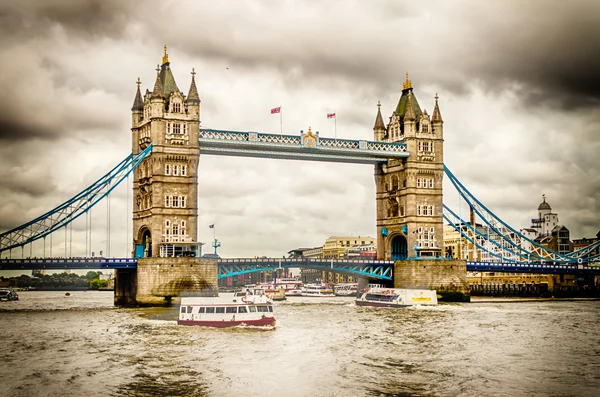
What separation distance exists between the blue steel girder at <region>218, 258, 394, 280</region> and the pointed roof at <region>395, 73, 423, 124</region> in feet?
69.1

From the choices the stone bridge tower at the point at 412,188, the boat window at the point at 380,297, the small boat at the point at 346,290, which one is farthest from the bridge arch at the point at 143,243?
the small boat at the point at 346,290

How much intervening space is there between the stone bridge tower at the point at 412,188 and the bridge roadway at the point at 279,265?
14.9 feet

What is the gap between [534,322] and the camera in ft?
223

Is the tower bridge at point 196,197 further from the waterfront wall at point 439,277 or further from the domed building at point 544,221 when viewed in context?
the domed building at point 544,221

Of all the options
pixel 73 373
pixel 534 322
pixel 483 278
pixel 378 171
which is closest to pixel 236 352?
pixel 73 373

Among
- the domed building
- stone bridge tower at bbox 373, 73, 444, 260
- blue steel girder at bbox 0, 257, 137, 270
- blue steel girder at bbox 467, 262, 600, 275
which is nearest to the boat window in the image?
stone bridge tower at bbox 373, 73, 444, 260

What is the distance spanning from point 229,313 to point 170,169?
30596mm

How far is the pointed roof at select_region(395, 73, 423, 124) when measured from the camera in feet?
355

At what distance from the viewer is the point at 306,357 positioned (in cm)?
4519

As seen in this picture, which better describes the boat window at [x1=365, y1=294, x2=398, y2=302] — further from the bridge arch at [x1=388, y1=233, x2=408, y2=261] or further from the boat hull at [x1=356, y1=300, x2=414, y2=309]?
the bridge arch at [x1=388, y1=233, x2=408, y2=261]

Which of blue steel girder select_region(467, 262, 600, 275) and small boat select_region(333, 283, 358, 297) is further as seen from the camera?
small boat select_region(333, 283, 358, 297)

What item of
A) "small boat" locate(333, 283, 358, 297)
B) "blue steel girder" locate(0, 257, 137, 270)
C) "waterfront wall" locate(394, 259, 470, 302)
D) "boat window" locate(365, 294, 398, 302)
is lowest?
"small boat" locate(333, 283, 358, 297)

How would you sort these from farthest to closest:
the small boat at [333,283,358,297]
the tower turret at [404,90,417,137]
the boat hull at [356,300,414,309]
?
1. the small boat at [333,283,358,297]
2. the tower turret at [404,90,417,137]
3. the boat hull at [356,300,414,309]

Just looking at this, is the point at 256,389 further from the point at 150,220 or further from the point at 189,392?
the point at 150,220
